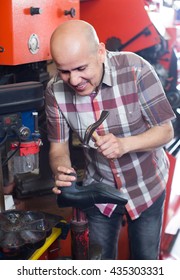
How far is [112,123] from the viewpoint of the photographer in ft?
3.47

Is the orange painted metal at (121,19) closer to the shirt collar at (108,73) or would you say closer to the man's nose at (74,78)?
the shirt collar at (108,73)

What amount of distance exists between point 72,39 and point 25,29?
29 centimetres

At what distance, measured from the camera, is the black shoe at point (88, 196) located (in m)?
0.80

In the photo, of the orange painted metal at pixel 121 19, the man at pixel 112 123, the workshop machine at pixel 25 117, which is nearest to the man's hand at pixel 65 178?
the man at pixel 112 123

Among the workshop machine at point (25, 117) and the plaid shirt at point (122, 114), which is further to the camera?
the plaid shirt at point (122, 114)

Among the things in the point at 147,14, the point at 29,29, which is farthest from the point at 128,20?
the point at 29,29

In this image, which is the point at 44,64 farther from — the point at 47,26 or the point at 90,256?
the point at 90,256

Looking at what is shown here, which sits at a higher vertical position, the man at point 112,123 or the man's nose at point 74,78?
the man's nose at point 74,78

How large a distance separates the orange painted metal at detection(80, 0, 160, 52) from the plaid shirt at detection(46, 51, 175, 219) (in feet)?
2.23

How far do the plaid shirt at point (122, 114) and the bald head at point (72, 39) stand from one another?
13 centimetres

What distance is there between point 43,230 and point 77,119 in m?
0.34

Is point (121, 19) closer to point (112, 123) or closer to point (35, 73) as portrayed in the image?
point (35, 73)

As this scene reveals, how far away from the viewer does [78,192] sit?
31.9 inches

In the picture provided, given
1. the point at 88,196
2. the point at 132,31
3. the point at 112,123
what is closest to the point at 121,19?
the point at 132,31
